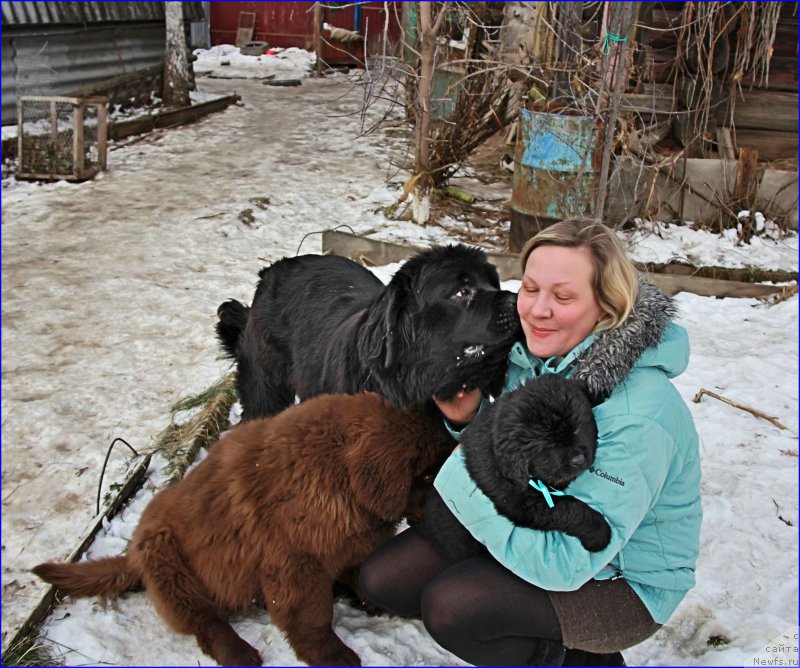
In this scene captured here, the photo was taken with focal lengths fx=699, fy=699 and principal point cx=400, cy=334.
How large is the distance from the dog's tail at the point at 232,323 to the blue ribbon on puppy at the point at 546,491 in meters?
2.31

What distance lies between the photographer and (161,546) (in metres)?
2.23

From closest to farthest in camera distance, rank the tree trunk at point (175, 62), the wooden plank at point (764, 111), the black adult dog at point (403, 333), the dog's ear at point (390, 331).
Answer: the black adult dog at point (403, 333) → the dog's ear at point (390, 331) → the wooden plank at point (764, 111) → the tree trunk at point (175, 62)

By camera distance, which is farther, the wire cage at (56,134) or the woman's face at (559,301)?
the wire cage at (56,134)

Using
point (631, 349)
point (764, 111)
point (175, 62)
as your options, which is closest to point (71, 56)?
point (175, 62)

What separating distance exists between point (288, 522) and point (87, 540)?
113cm

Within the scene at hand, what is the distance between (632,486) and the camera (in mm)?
1751

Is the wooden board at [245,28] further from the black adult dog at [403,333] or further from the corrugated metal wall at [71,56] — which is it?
the black adult dog at [403,333]

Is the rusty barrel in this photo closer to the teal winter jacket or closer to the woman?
the woman

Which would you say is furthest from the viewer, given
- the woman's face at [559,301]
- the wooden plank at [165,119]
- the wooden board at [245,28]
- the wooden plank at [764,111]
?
the wooden board at [245,28]

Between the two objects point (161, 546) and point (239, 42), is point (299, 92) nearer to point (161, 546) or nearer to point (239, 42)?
point (239, 42)

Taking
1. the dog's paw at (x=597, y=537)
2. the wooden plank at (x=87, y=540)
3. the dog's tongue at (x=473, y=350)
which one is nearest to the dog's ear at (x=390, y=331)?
the dog's tongue at (x=473, y=350)

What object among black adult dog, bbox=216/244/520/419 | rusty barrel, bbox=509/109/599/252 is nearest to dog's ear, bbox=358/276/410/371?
black adult dog, bbox=216/244/520/419

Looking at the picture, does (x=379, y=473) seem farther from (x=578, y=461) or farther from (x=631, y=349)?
(x=631, y=349)

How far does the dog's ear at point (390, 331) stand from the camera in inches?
102
